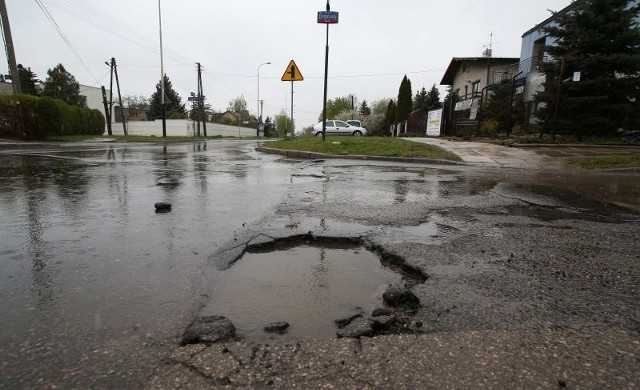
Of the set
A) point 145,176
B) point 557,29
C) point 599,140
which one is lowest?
point 145,176

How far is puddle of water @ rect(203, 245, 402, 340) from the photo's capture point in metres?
2.10

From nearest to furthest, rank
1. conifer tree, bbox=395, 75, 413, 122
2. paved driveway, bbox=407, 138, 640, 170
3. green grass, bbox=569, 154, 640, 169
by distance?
green grass, bbox=569, 154, 640, 169 < paved driveway, bbox=407, 138, 640, 170 < conifer tree, bbox=395, 75, 413, 122

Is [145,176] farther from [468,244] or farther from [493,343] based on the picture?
[493,343]

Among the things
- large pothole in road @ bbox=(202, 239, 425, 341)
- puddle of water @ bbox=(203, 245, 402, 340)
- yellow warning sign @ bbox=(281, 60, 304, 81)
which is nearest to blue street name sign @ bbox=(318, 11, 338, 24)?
yellow warning sign @ bbox=(281, 60, 304, 81)

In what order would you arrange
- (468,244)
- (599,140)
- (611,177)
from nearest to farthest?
(468,244), (611,177), (599,140)

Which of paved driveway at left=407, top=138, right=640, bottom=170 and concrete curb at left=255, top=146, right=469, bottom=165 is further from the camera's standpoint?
concrete curb at left=255, top=146, right=469, bottom=165

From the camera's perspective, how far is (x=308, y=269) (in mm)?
2885

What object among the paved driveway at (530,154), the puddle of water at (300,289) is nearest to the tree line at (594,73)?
the paved driveway at (530,154)

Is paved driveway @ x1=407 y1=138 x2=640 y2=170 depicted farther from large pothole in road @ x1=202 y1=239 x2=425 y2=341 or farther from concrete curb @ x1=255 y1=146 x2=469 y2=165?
large pothole in road @ x1=202 y1=239 x2=425 y2=341

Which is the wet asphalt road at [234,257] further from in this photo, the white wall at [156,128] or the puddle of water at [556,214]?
the white wall at [156,128]

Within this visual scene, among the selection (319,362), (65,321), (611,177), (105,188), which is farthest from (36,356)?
(611,177)

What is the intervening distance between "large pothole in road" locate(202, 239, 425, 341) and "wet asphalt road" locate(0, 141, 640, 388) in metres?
0.13

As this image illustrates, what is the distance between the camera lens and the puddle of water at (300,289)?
210 cm

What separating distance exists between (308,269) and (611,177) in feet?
29.0
